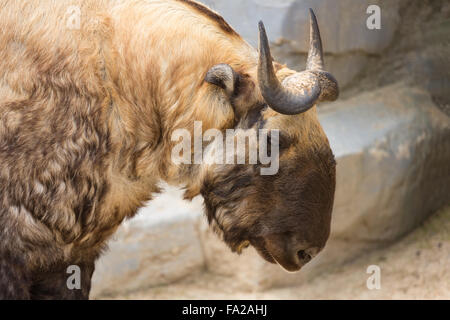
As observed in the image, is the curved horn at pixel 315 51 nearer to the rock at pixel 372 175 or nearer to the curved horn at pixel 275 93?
the curved horn at pixel 275 93

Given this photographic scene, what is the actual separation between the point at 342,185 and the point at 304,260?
196cm

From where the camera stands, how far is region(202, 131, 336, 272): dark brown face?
2676 mm

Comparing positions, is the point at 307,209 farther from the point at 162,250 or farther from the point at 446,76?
the point at 446,76

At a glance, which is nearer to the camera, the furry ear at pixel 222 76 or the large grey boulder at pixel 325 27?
the furry ear at pixel 222 76

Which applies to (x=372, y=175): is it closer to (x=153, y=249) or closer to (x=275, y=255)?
(x=153, y=249)

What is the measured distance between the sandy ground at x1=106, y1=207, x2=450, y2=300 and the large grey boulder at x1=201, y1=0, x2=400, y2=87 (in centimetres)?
130

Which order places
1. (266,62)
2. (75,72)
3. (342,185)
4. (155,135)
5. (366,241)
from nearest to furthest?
(266,62)
(75,72)
(155,135)
(342,185)
(366,241)

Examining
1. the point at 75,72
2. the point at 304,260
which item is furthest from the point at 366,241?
the point at 75,72

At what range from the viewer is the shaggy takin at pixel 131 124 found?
8.13ft

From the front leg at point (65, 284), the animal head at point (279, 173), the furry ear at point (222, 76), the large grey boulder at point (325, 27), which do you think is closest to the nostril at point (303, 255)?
the animal head at point (279, 173)

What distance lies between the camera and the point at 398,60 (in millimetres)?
5160

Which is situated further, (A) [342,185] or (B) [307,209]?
(A) [342,185]

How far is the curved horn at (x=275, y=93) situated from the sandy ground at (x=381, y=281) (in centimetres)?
257

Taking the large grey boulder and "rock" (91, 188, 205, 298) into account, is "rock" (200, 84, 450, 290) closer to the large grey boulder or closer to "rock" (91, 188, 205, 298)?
"rock" (91, 188, 205, 298)
